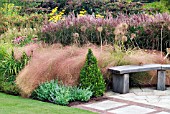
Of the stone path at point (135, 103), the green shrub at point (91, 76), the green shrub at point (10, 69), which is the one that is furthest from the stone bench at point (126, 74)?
the green shrub at point (10, 69)

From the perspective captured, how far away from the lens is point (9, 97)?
25.5 ft

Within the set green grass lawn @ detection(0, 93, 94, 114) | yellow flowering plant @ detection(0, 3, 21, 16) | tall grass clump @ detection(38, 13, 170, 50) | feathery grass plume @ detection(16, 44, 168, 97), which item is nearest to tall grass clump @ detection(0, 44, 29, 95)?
feathery grass plume @ detection(16, 44, 168, 97)

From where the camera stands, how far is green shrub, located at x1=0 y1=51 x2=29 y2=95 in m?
8.28

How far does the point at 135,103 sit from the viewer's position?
729 centimetres

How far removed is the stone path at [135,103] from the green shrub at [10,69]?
1.75m

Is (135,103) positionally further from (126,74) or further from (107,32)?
(107,32)

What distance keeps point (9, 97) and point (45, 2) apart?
1209 cm

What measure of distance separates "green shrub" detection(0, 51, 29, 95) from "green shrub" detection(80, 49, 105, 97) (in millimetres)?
1319

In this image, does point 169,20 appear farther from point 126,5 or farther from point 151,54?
point 126,5

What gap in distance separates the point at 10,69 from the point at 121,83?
2147 mm

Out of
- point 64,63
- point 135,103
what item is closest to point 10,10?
point 64,63

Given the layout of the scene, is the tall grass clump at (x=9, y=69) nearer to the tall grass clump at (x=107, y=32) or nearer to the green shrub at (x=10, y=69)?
the green shrub at (x=10, y=69)

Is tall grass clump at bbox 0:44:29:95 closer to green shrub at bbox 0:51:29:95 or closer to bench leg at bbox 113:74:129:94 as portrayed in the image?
green shrub at bbox 0:51:29:95

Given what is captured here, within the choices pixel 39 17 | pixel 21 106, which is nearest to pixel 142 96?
pixel 21 106
